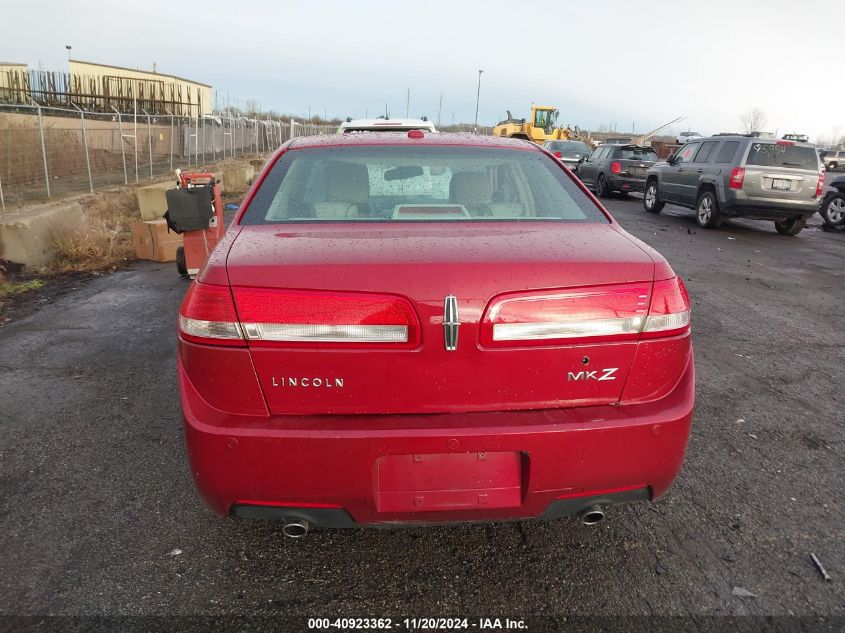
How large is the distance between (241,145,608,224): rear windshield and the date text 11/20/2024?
1538mm

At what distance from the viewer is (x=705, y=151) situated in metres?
13.1

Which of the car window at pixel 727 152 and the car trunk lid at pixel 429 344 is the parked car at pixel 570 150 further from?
the car trunk lid at pixel 429 344

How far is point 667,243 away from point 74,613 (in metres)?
10.6

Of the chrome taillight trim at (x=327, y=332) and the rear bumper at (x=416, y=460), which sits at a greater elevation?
the chrome taillight trim at (x=327, y=332)

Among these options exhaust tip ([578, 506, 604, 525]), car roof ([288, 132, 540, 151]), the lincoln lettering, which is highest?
car roof ([288, 132, 540, 151])

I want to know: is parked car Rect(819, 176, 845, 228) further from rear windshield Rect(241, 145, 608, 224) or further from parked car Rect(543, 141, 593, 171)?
rear windshield Rect(241, 145, 608, 224)

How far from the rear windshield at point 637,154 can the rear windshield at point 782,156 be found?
6963mm

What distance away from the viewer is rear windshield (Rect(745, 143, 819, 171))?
11680 millimetres

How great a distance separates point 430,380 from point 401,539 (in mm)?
1015

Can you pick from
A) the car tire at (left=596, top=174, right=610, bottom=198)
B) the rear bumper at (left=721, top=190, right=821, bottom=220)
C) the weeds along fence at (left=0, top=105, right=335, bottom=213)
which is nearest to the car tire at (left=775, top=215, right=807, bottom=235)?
the rear bumper at (left=721, top=190, right=821, bottom=220)

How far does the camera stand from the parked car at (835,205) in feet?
44.8

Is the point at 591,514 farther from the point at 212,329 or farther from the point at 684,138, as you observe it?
the point at 684,138

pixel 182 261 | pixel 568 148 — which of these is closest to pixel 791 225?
pixel 182 261

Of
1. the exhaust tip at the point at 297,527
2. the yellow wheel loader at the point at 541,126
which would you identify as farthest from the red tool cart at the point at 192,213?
the yellow wheel loader at the point at 541,126
